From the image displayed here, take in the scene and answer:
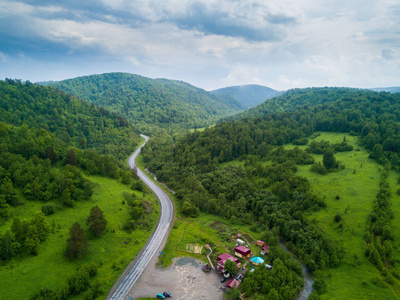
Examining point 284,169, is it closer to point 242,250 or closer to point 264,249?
point 264,249

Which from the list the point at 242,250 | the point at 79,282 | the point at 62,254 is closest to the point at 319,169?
the point at 242,250

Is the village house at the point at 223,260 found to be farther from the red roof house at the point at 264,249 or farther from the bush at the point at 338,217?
the bush at the point at 338,217

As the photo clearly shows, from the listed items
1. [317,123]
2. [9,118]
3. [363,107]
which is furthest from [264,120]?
[9,118]

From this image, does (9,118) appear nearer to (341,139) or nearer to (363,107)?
(341,139)

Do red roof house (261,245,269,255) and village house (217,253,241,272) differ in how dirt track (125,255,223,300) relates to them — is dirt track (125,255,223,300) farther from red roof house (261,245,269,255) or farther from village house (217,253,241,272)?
red roof house (261,245,269,255)

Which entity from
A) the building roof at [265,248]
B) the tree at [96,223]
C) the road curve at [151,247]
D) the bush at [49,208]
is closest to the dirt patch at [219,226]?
the building roof at [265,248]
